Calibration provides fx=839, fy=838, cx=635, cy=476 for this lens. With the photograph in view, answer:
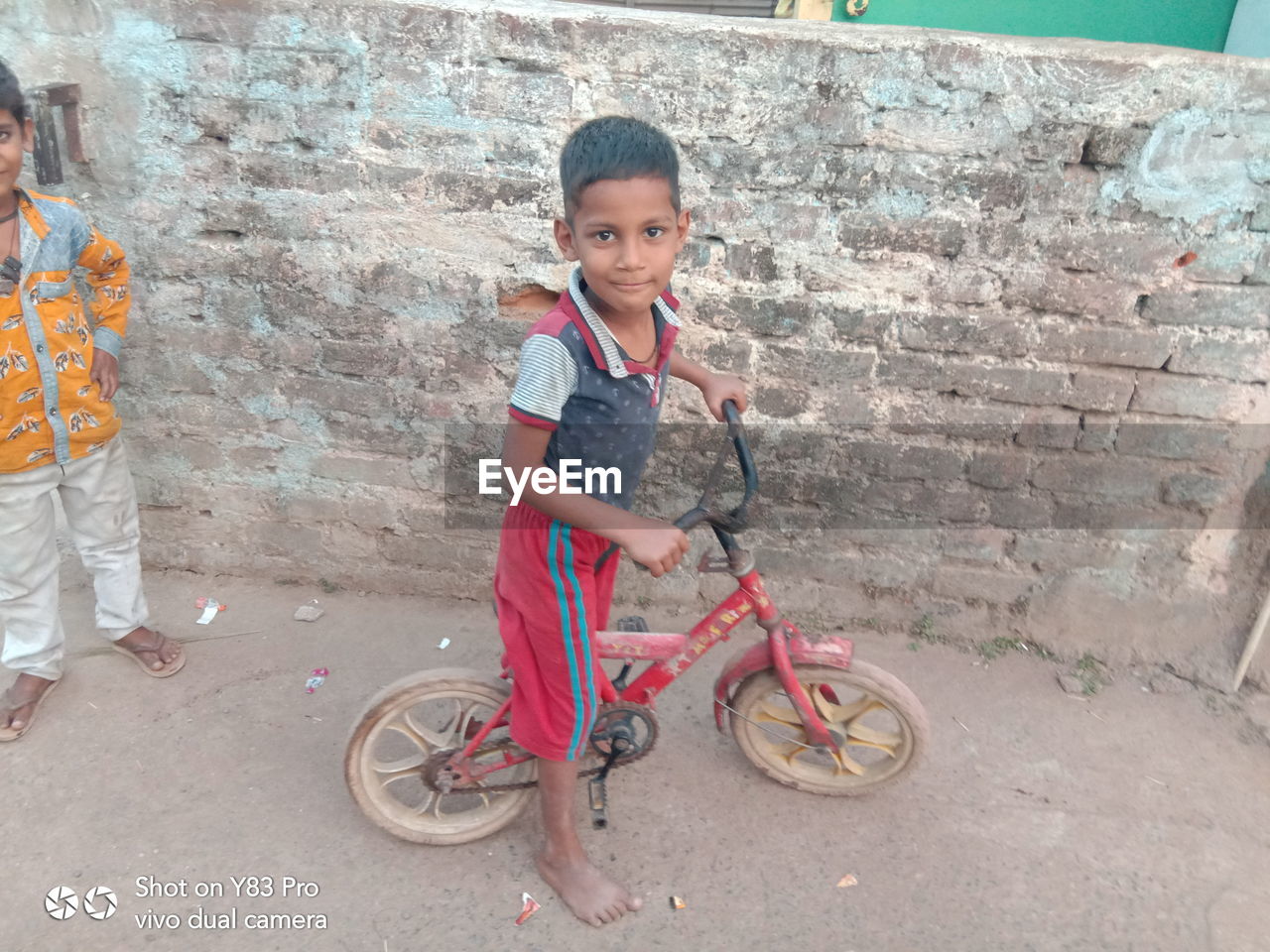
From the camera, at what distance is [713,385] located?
197 cm

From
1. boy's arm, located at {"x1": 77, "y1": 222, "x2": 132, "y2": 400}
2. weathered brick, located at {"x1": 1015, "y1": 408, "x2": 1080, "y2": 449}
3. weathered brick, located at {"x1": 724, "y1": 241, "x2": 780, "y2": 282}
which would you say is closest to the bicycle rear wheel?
boy's arm, located at {"x1": 77, "y1": 222, "x2": 132, "y2": 400}

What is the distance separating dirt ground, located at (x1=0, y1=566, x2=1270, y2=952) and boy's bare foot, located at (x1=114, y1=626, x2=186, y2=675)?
4 cm

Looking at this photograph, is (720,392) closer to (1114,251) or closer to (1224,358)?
(1114,251)

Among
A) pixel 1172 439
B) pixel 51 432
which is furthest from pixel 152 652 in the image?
pixel 1172 439

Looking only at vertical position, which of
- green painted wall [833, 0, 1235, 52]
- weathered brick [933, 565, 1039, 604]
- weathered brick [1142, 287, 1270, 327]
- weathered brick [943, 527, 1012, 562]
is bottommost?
weathered brick [933, 565, 1039, 604]

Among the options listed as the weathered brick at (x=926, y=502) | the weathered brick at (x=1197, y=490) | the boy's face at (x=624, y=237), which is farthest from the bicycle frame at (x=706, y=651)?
the weathered brick at (x=1197, y=490)

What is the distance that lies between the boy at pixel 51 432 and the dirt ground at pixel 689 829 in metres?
0.19

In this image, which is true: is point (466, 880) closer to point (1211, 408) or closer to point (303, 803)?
point (303, 803)

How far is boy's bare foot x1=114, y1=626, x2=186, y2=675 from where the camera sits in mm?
2689

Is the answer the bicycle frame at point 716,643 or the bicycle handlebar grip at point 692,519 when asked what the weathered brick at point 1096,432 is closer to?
the bicycle frame at point 716,643

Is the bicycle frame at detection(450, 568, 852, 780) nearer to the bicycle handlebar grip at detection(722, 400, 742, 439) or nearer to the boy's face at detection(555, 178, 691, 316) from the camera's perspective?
the bicycle handlebar grip at detection(722, 400, 742, 439)

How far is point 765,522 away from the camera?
2.92 m

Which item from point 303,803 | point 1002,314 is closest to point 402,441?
point 303,803

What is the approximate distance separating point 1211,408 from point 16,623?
368 centimetres
